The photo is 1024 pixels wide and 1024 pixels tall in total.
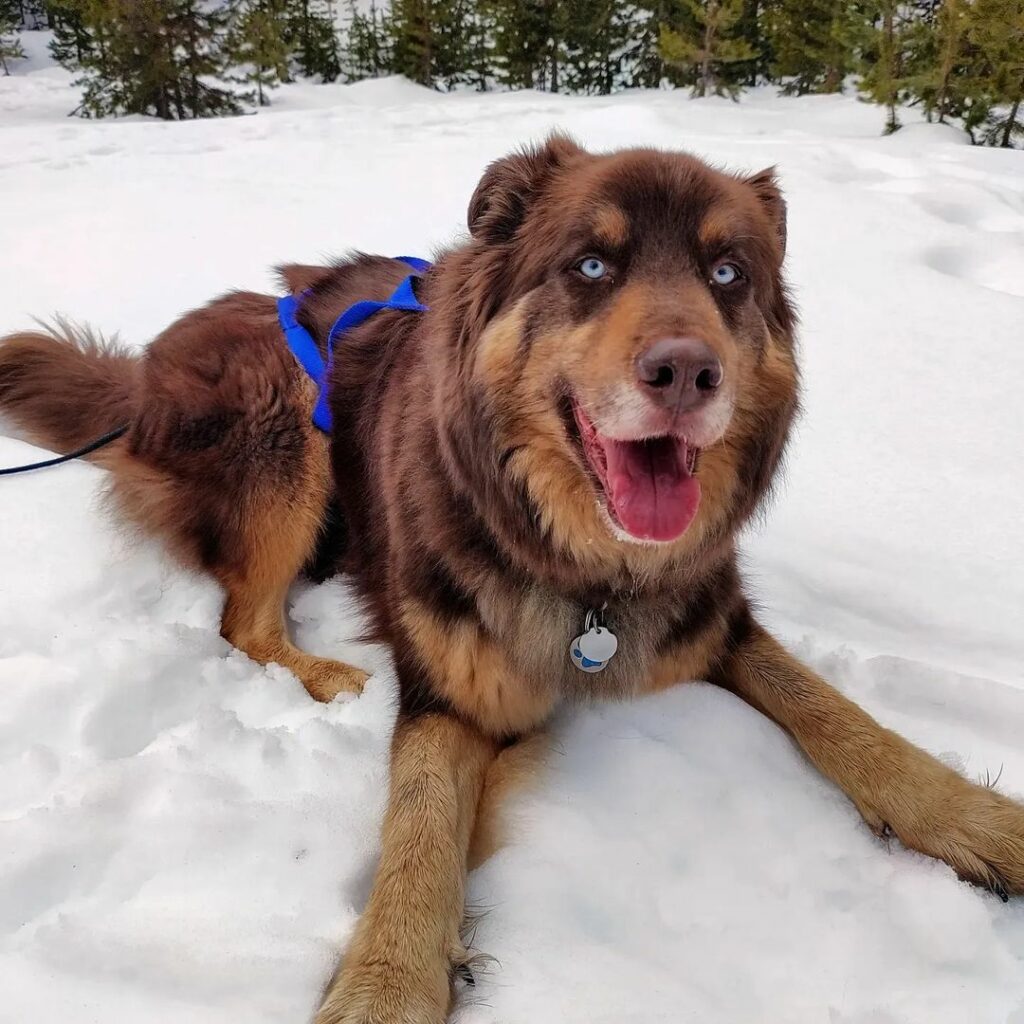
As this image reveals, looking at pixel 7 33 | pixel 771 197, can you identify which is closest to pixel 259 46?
pixel 7 33

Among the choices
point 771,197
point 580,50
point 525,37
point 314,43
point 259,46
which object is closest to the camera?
point 771,197

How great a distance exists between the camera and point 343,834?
1995 millimetres

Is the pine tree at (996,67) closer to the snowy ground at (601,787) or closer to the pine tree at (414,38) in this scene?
the snowy ground at (601,787)

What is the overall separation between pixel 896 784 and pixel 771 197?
1830 millimetres

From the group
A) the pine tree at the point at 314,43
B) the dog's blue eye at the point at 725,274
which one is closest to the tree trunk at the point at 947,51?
the dog's blue eye at the point at 725,274

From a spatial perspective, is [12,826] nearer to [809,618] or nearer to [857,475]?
[809,618]

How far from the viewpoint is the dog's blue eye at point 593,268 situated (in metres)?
2.02

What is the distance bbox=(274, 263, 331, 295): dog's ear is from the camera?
3.62 meters

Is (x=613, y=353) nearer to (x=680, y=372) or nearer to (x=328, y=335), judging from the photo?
→ (x=680, y=372)

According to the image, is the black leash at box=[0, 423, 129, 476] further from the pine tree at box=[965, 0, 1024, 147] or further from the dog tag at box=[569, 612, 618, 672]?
the pine tree at box=[965, 0, 1024, 147]

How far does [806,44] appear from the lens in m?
21.4

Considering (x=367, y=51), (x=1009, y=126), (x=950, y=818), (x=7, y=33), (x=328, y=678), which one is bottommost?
(x=328, y=678)

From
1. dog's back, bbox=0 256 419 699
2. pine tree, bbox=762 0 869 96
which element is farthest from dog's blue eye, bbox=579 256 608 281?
pine tree, bbox=762 0 869 96

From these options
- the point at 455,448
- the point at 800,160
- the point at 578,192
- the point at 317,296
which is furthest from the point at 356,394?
the point at 800,160
